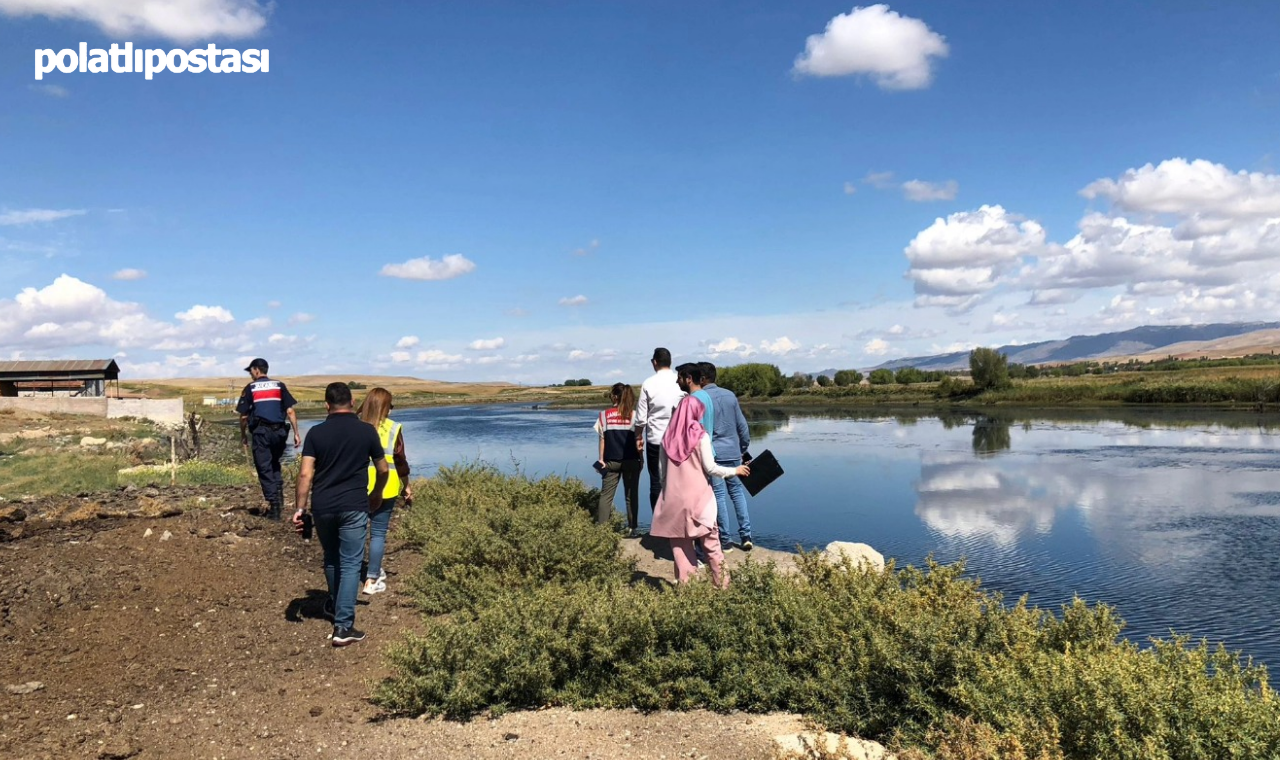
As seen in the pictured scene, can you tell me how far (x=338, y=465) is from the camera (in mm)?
6176

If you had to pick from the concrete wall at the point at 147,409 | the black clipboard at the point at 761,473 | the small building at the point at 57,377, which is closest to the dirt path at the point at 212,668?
the black clipboard at the point at 761,473

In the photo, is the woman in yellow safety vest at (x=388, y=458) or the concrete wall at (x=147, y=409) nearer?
the woman in yellow safety vest at (x=388, y=458)

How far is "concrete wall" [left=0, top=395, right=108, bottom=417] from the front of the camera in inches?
1416

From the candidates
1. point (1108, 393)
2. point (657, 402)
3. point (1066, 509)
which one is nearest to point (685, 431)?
point (657, 402)

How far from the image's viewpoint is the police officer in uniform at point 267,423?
9.96m

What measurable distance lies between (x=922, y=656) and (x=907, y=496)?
1422cm

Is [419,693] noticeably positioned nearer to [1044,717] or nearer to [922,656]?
[922,656]

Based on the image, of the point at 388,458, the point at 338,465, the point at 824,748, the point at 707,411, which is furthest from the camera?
the point at 707,411

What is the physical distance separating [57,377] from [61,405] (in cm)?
1050

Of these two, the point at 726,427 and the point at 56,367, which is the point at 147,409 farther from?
the point at 726,427

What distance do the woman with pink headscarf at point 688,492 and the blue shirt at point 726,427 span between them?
1.67 m

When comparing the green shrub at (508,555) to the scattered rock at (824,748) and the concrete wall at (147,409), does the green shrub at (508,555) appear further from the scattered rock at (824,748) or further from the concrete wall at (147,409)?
the concrete wall at (147,409)

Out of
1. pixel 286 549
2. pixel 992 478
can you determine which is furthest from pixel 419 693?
pixel 992 478

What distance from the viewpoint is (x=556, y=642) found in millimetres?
4898
